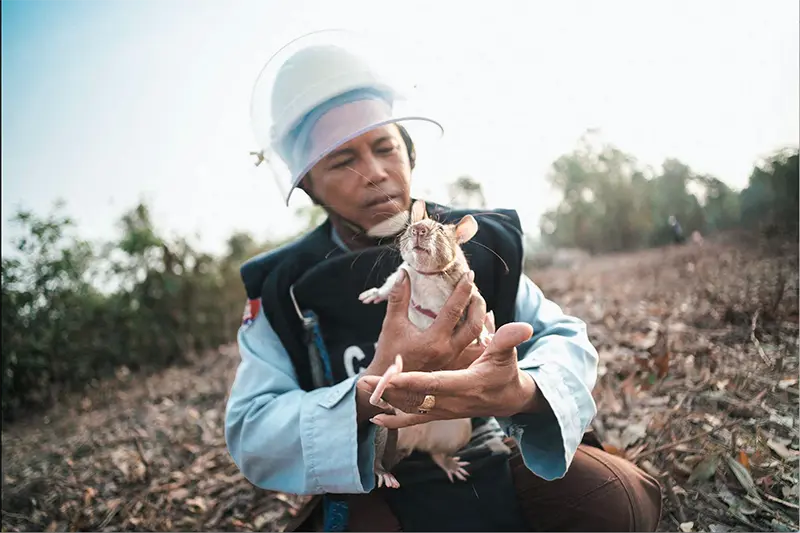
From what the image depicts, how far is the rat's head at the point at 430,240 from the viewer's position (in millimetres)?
→ 1180

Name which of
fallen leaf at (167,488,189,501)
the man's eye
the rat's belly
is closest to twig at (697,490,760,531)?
the rat's belly

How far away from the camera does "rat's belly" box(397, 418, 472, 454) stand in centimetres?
157

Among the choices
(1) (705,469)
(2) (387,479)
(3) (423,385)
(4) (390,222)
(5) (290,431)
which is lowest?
(1) (705,469)

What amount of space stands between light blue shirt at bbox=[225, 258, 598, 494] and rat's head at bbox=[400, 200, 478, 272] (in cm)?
49

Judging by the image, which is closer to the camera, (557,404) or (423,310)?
(423,310)

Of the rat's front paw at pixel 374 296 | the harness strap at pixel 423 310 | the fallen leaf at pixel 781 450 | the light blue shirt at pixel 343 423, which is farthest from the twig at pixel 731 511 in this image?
the rat's front paw at pixel 374 296

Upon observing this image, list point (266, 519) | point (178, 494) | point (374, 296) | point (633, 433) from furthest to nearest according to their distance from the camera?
point (178, 494)
point (266, 519)
point (633, 433)
point (374, 296)

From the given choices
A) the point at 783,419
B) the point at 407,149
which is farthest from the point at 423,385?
the point at 783,419

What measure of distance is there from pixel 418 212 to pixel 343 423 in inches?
26.5

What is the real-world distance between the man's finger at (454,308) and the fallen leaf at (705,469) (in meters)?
1.38

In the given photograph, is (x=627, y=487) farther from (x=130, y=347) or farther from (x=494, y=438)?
(x=130, y=347)

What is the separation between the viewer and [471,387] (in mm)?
1229

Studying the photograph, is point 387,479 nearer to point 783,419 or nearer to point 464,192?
point 464,192

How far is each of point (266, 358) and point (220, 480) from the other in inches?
64.7
